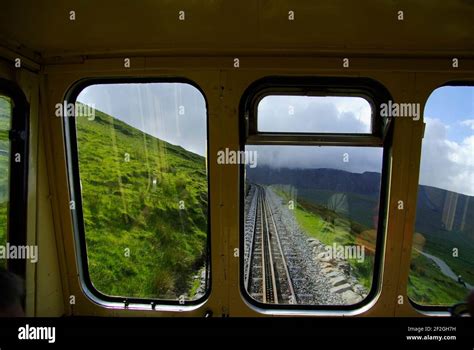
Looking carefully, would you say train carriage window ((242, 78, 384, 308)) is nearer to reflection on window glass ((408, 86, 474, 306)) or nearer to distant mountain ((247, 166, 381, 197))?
distant mountain ((247, 166, 381, 197))

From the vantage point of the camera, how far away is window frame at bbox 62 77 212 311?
6.04 feet

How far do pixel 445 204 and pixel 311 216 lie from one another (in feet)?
2.55

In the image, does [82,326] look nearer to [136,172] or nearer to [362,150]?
[136,172]

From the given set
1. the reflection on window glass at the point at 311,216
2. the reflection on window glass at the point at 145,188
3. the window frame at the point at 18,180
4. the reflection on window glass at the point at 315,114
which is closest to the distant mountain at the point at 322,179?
the reflection on window glass at the point at 311,216

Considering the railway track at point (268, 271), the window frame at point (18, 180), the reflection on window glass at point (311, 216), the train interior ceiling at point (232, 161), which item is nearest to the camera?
the train interior ceiling at point (232, 161)

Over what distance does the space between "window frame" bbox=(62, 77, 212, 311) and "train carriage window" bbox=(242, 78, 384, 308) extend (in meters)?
0.30

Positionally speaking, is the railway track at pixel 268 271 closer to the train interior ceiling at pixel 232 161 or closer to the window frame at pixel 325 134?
the train interior ceiling at pixel 232 161

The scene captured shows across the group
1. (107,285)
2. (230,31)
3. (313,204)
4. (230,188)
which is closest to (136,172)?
(230,188)

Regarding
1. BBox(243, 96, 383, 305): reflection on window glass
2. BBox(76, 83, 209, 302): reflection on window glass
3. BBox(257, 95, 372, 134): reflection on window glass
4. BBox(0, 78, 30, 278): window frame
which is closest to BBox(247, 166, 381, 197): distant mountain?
BBox(243, 96, 383, 305): reflection on window glass

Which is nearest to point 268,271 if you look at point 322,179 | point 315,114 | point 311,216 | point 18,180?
point 311,216

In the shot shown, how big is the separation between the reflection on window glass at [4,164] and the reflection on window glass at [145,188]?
0.34m

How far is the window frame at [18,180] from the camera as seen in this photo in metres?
1.71

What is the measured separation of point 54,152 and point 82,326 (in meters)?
1.04

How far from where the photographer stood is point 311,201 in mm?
1900
